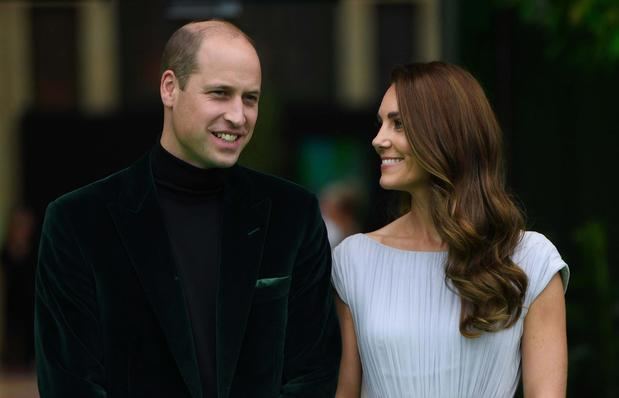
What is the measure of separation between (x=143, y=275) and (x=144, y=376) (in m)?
0.28

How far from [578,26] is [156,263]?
363 centimetres

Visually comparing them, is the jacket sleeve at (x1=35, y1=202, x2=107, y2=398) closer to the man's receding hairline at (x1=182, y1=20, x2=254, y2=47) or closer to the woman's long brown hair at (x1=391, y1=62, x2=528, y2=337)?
the man's receding hairline at (x1=182, y1=20, x2=254, y2=47)

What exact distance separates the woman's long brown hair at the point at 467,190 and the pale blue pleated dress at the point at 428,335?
51 mm

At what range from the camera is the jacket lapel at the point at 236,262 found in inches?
128

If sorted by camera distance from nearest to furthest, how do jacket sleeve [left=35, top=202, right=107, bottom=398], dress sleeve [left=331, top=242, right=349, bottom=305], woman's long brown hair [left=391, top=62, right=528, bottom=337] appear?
1. jacket sleeve [left=35, top=202, right=107, bottom=398]
2. woman's long brown hair [left=391, top=62, right=528, bottom=337]
3. dress sleeve [left=331, top=242, right=349, bottom=305]

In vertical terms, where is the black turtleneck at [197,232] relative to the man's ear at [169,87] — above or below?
below

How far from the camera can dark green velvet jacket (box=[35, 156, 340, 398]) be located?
3203 mm

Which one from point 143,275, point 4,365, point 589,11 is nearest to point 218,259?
point 143,275

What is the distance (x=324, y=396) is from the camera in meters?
3.45

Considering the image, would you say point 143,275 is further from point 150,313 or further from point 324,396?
point 324,396

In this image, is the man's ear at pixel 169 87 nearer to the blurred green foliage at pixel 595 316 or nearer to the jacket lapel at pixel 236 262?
the jacket lapel at pixel 236 262

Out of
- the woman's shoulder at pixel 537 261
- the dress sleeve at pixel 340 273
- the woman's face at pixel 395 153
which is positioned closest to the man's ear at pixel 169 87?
the woman's face at pixel 395 153

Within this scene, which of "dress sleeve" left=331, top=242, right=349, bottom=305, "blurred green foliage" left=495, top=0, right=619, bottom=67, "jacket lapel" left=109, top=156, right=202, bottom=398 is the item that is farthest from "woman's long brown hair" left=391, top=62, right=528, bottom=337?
Result: "blurred green foliage" left=495, top=0, right=619, bottom=67

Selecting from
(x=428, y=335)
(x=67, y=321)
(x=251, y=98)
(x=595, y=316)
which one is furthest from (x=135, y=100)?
(x=67, y=321)
